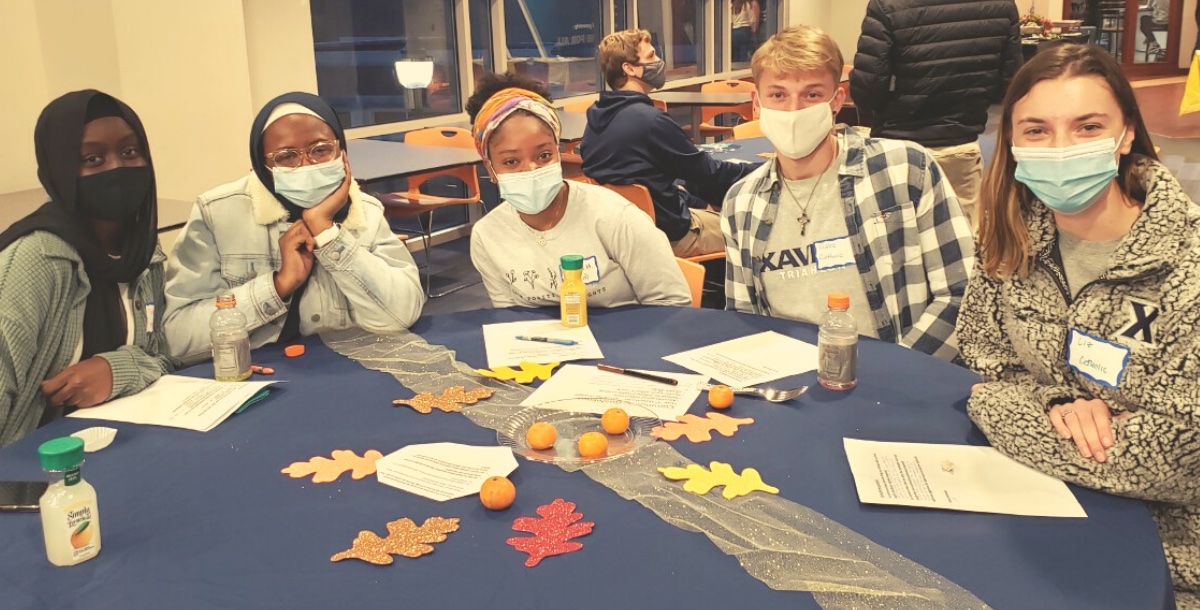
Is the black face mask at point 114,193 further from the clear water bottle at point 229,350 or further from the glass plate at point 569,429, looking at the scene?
the glass plate at point 569,429

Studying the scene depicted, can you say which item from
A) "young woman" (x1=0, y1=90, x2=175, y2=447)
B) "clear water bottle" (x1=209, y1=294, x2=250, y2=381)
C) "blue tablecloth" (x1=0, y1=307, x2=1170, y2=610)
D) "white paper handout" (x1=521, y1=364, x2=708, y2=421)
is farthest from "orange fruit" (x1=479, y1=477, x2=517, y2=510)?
"young woman" (x1=0, y1=90, x2=175, y2=447)

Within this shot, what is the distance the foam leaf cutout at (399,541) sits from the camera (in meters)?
1.31

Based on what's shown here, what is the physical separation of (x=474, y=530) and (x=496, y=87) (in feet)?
5.89

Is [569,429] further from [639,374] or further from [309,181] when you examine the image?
[309,181]

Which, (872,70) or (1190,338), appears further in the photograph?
(872,70)

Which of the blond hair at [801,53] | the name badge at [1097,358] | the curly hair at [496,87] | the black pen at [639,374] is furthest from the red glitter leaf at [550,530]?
the curly hair at [496,87]

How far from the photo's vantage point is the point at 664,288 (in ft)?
8.54

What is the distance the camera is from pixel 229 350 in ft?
6.68

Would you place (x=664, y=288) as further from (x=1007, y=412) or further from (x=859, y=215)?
(x=1007, y=412)

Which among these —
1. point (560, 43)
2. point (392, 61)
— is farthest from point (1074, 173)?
point (560, 43)

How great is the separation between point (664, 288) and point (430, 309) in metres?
2.91

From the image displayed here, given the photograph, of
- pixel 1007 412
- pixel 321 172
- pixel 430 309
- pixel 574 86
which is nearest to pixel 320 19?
pixel 430 309

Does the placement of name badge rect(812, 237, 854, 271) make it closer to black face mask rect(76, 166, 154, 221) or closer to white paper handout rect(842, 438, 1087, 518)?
white paper handout rect(842, 438, 1087, 518)

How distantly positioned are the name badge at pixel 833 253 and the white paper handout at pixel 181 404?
4.59ft
